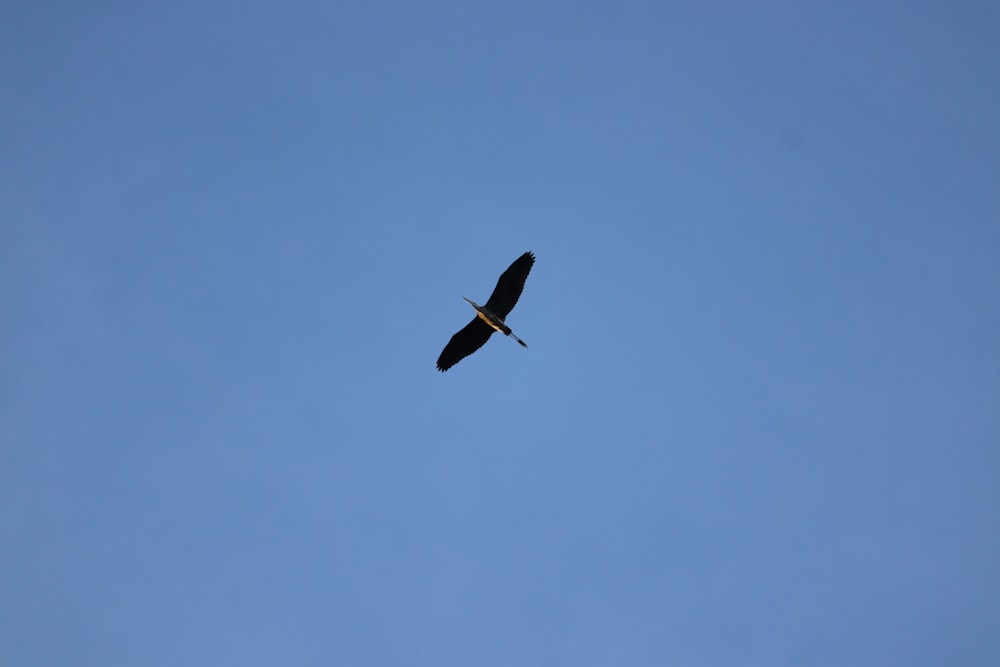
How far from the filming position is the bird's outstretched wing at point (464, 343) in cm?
2734

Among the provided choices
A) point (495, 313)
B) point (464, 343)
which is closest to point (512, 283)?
point (495, 313)

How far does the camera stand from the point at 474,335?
90.2 feet

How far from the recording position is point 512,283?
26344 millimetres

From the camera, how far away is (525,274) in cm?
2655

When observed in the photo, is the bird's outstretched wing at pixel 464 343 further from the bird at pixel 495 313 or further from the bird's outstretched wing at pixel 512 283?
the bird's outstretched wing at pixel 512 283

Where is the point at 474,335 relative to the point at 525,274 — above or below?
below

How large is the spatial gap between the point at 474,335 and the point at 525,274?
266 cm

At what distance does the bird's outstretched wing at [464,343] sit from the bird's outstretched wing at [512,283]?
0.99 metres

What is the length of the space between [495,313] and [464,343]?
1.63 m

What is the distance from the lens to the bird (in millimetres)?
26344

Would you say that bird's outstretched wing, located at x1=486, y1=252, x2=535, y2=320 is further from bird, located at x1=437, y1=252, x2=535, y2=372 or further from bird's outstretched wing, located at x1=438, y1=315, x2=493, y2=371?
bird's outstretched wing, located at x1=438, y1=315, x2=493, y2=371

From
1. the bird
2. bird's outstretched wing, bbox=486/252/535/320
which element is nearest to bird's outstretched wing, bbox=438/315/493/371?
the bird

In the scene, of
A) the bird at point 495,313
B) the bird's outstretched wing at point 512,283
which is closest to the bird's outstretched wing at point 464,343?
the bird at point 495,313

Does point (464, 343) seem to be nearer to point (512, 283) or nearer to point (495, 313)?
point (495, 313)
